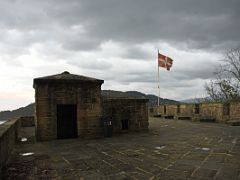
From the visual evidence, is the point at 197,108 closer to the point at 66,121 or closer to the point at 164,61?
the point at 164,61

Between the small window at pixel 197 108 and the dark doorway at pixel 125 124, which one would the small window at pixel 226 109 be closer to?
the small window at pixel 197 108

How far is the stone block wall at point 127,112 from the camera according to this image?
45.2 feet

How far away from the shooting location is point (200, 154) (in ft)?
26.0

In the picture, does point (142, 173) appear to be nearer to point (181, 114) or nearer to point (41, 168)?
point (41, 168)

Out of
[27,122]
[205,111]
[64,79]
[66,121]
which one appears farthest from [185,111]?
[64,79]

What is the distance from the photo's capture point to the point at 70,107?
14102 millimetres

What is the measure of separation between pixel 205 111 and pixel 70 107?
11.5 m

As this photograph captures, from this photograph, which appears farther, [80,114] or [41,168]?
[80,114]

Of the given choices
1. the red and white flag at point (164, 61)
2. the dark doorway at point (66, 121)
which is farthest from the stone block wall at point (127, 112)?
the red and white flag at point (164, 61)

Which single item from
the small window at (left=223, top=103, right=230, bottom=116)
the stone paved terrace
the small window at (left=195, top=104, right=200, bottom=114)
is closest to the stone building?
the stone paved terrace

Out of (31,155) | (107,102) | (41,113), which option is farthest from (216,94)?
(31,155)

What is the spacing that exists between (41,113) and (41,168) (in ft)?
17.8

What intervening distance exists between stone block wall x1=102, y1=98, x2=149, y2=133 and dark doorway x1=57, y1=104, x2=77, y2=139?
167cm

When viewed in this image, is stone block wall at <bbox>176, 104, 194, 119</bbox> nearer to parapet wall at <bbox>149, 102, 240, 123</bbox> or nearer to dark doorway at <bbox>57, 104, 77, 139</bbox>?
parapet wall at <bbox>149, 102, 240, 123</bbox>
